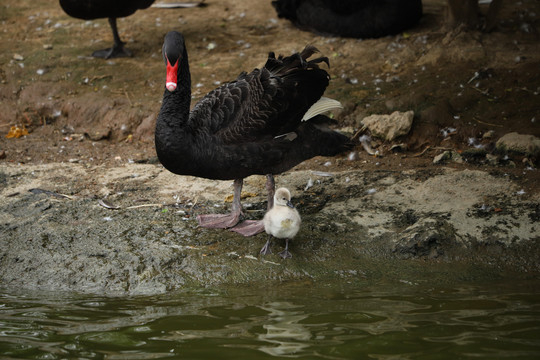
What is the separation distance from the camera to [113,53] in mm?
8750

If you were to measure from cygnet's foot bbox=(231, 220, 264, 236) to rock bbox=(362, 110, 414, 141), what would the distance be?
2.27m

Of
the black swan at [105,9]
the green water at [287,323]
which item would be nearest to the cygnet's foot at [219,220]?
the green water at [287,323]

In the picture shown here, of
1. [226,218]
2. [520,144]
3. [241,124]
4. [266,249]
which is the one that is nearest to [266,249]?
[266,249]

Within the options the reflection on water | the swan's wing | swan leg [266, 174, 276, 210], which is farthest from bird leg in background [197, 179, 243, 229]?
the reflection on water

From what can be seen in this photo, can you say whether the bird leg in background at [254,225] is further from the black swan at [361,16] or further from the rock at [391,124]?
the black swan at [361,16]

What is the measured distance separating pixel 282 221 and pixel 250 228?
0.55 m

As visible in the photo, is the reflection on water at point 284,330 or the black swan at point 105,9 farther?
the black swan at point 105,9

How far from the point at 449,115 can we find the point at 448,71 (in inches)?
35.0

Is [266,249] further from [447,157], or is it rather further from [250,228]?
[447,157]

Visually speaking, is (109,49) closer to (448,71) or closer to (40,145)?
(40,145)

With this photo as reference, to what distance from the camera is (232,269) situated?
4551 mm

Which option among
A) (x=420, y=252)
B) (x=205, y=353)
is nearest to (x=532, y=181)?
(x=420, y=252)

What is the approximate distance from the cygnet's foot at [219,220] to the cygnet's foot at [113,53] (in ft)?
14.4

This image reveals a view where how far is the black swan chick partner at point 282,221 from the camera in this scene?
14.9ft
